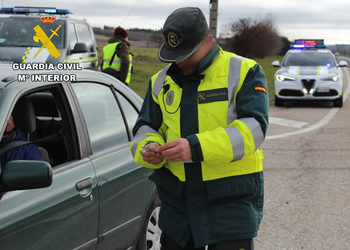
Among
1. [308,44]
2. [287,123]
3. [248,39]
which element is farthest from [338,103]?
[248,39]

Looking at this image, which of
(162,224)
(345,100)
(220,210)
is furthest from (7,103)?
(345,100)

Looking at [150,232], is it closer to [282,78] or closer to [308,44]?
[282,78]

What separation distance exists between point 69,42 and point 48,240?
25.1ft

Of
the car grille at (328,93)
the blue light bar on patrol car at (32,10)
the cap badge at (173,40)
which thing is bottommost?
the car grille at (328,93)

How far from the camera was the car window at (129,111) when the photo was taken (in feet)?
11.5

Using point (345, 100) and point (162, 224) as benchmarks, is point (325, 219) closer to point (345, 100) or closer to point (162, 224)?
point (162, 224)

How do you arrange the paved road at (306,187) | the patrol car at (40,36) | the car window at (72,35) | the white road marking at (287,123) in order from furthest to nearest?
the white road marking at (287,123)
the car window at (72,35)
the patrol car at (40,36)
the paved road at (306,187)

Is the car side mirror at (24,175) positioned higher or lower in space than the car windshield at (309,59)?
higher

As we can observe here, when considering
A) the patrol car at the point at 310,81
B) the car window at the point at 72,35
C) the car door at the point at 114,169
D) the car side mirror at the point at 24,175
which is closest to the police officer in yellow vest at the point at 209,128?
the car side mirror at the point at 24,175

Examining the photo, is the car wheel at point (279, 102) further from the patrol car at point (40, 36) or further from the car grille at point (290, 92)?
the patrol car at point (40, 36)

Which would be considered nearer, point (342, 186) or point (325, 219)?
point (325, 219)

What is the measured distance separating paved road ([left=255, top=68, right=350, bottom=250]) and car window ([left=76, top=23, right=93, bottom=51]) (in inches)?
184

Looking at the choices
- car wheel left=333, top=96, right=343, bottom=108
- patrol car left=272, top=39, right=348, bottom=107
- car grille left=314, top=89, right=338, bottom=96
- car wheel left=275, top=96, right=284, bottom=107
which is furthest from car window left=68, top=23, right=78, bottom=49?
car wheel left=333, top=96, right=343, bottom=108

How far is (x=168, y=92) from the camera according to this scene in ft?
7.70
